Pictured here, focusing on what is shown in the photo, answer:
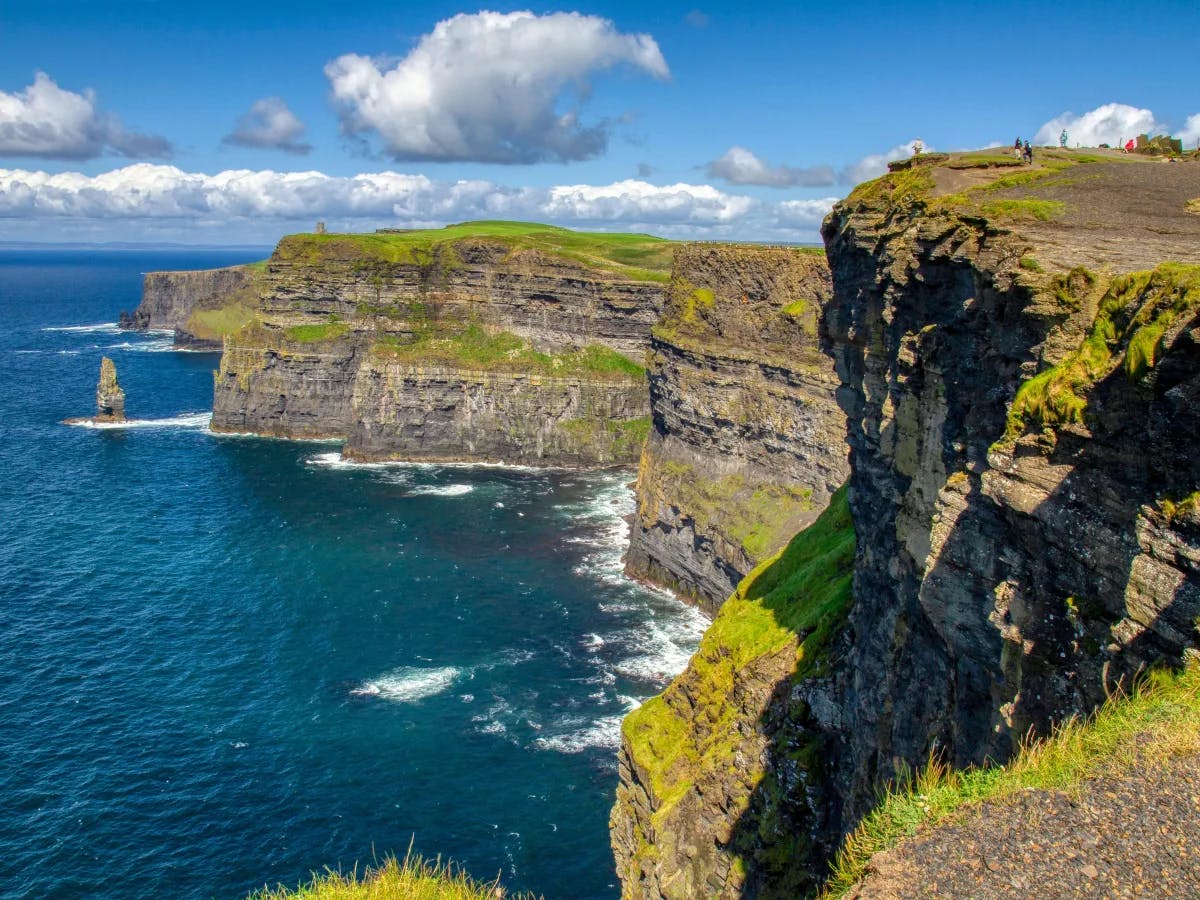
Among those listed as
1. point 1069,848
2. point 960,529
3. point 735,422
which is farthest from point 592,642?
point 1069,848

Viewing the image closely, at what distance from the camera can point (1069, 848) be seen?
42.4 feet

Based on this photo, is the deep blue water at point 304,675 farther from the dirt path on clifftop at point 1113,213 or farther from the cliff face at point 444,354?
the dirt path on clifftop at point 1113,213

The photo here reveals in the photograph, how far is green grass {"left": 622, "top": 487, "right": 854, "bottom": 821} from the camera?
1298 inches

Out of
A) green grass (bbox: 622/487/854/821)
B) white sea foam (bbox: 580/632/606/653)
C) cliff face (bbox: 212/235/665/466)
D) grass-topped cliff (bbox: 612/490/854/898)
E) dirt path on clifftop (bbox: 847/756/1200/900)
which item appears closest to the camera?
dirt path on clifftop (bbox: 847/756/1200/900)

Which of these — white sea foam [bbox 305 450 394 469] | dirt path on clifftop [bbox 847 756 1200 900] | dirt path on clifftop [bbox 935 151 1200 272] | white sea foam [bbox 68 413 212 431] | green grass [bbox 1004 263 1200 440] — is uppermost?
dirt path on clifftop [bbox 935 151 1200 272]

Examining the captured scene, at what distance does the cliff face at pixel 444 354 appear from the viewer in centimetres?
13400

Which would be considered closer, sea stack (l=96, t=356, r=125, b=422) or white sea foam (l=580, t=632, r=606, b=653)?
white sea foam (l=580, t=632, r=606, b=653)

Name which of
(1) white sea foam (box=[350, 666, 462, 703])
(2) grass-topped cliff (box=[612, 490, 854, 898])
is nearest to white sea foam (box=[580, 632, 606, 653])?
(1) white sea foam (box=[350, 666, 462, 703])

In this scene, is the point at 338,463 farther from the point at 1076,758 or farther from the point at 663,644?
the point at 1076,758

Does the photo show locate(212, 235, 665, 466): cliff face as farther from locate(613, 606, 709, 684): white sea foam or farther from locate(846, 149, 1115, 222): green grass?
locate(846, 149, 1115, 222): green grass

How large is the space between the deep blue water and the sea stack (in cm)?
2993

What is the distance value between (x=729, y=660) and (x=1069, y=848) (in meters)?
23.0

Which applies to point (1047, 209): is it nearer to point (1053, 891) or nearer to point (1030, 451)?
point (1030, 451)

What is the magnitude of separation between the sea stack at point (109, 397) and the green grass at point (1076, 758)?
155 m
